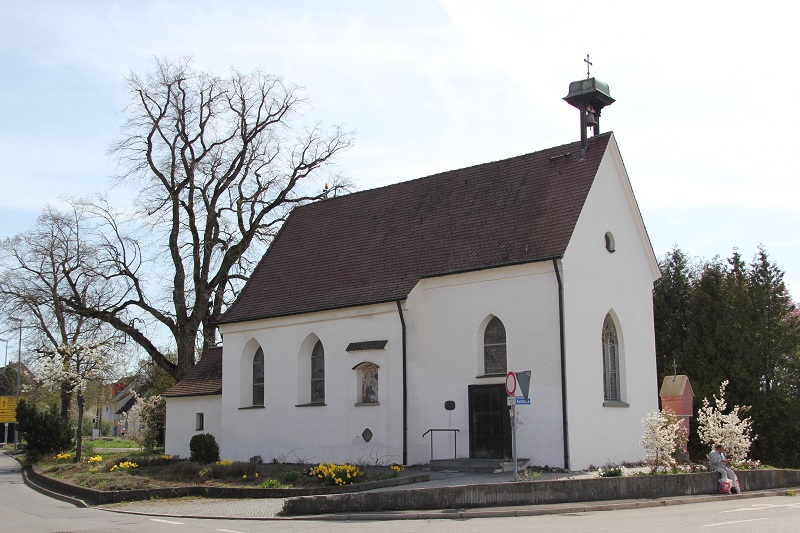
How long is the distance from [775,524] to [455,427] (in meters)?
11.3

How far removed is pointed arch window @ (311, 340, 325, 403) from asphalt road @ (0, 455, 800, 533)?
10.1 m

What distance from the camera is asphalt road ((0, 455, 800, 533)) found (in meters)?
13.0

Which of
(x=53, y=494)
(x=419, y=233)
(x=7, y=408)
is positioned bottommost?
(x=53, y=494)

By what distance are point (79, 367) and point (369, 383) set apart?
16.4 m

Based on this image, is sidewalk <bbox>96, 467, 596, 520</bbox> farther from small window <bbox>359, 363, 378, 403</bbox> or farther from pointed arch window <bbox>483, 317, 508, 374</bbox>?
small window <bbox>359, 363, 378, 403</bbox>

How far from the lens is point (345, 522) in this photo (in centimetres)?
1519

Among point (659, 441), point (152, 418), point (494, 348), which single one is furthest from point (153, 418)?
point (659, 441)

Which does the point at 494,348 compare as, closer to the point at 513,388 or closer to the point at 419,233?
the point at 419,233

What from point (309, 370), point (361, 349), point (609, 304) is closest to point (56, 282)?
point (309, 370)

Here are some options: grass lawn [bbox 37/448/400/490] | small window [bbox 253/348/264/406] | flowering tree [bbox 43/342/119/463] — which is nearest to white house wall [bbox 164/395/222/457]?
small window [bbox 253/348/264/406]

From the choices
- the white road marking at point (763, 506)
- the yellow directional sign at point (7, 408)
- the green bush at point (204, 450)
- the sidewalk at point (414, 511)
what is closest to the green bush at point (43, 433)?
the green bush at point (204, 450)

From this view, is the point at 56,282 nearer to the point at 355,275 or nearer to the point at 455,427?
the point at 355,275

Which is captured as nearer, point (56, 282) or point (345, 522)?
point (345, 522)

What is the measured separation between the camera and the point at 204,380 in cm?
3331
